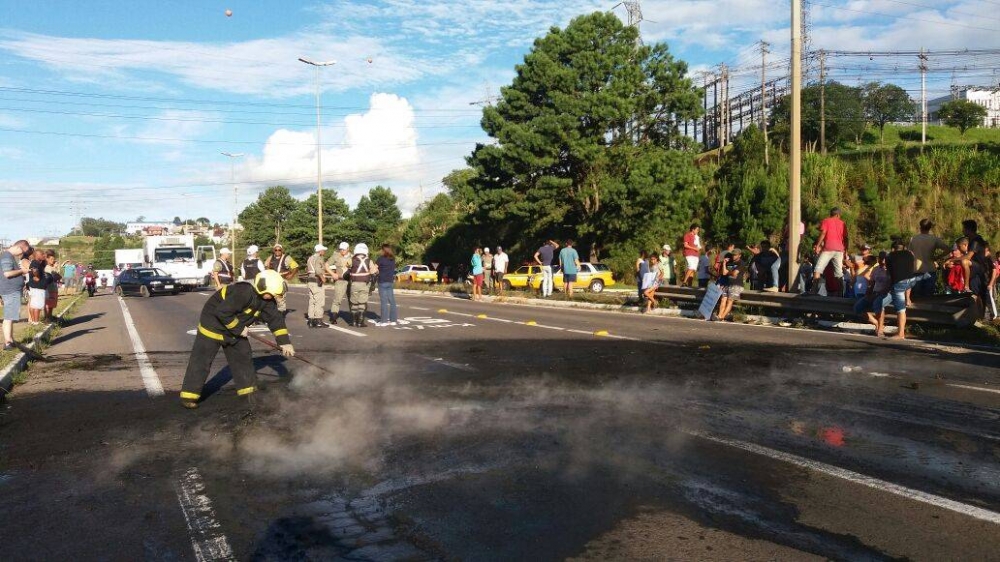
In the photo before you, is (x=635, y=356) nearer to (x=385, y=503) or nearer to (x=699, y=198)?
(x=385, y=503)

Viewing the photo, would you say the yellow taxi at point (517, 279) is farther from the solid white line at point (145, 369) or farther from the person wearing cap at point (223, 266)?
the solid white line at point (145, 369)

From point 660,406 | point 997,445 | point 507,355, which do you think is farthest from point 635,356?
point 997,445

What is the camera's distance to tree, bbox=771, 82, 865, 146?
56.0m

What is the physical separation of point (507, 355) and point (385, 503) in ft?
21.4

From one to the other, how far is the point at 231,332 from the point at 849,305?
11116mm

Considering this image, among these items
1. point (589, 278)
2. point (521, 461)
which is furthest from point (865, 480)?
point (589, 278)

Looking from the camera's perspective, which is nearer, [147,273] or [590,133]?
[147,273]

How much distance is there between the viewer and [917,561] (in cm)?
363

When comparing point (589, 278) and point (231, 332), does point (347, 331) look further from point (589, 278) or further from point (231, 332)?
point (589, 278)

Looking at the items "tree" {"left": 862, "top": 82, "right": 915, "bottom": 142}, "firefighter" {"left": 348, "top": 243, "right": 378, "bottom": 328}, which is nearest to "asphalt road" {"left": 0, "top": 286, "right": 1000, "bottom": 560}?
"firefighter" {"left": 348, "top": 243, "right": 378, "bottom": 328}

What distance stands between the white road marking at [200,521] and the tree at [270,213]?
105 meters

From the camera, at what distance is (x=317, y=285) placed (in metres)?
16.4

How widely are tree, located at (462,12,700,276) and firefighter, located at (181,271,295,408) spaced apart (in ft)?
103

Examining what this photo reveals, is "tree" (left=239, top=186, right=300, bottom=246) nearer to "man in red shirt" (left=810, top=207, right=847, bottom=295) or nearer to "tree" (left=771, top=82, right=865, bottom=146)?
"tree" (left=771, top=82, right=865, bottom=146)
